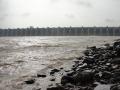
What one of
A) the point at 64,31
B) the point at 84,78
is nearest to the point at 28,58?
the point at 84,78

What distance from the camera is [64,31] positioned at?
169250 millimetres

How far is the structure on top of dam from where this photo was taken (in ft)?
488

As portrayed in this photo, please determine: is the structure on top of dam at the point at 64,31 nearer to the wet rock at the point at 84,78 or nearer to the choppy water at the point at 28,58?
the choppy water at the point at 28,58

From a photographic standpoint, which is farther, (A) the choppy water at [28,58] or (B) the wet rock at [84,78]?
(A) the choppy water at [28,58]

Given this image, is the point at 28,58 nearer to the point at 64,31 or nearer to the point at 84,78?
the point at 84,78

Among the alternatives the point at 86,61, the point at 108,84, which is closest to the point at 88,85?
the point at 108,84

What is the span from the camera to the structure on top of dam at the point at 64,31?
Answer: 149 metres

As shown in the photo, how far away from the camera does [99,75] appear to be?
9.10 metres

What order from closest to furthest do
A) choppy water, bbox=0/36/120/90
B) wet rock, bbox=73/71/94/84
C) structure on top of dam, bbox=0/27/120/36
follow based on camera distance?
wet rock, bbox=73/71/94/84
choppy water, bbox=0/36/120/90
structure on top of dam, bbox=0/27/120/36

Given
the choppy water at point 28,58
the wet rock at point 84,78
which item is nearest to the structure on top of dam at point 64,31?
the choppy water at point 28,58

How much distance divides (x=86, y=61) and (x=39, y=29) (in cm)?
16769

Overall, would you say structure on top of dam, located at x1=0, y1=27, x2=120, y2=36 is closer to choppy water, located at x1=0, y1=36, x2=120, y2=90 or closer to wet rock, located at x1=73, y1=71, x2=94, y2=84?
choppy water, located at x1=0, y1=36, x2=120, y2=90

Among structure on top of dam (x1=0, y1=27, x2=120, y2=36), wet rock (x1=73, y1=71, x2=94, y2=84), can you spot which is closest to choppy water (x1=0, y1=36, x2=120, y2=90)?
wet rock (x1=73, y1=71, x2=94, y2=84)

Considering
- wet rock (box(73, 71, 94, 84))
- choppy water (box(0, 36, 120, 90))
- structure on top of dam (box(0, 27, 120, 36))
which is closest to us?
wet rock (box(73, 71, 94, 84))
